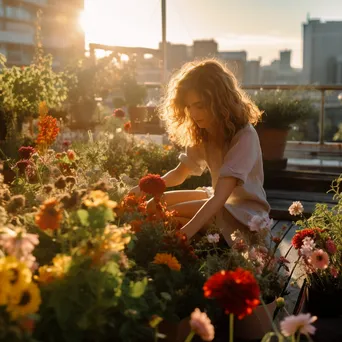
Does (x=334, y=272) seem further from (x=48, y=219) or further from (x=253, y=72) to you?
(x=253, y=72)

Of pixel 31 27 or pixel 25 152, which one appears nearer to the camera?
pixel 25 152

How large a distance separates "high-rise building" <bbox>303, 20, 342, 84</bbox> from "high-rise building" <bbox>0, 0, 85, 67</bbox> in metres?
26.9

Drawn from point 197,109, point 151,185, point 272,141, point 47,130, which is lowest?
point 272,141

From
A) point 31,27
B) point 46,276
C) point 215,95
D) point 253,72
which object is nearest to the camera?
point 46,276

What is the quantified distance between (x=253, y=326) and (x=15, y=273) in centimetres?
100

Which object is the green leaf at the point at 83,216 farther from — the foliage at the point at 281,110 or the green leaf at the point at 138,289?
the foliage at the point at 281,110

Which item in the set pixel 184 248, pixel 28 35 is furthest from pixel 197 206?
pixel 28 35

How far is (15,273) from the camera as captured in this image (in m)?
1.24

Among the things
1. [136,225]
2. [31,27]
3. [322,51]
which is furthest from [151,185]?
[322,51]

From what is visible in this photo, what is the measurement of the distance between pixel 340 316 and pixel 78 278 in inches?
45.1

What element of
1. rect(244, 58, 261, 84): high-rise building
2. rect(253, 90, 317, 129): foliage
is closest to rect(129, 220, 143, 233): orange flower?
rect(253, 90, 317, 129): foliage

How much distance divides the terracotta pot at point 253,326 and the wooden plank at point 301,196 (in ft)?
7.85

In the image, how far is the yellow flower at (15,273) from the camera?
1221 mm

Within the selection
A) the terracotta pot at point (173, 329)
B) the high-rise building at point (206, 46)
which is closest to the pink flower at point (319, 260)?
the terracotta pot at point (173, 329)
